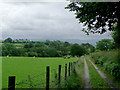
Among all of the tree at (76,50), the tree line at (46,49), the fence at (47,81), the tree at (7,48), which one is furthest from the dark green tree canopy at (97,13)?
the tree at (76,50)

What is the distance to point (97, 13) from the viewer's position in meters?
10.4

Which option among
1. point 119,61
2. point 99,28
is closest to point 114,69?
point 119,61

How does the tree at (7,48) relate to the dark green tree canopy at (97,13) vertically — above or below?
below

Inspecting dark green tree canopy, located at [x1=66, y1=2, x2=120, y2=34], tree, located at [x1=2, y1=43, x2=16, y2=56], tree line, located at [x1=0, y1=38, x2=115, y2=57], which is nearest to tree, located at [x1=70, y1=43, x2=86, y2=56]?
tree line, located at [x1=0, y1=38, x2=115, y2=57]

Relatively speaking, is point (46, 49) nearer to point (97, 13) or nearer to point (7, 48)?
point (7, 48)

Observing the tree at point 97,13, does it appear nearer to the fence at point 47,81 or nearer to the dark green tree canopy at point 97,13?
the dark green tree canopy at point 97,13

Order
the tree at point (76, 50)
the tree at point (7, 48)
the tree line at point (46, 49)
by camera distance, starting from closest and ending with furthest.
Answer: the tree at point (7, 48) → the tree line at point (46, 49) → the tree at point (76, 50)

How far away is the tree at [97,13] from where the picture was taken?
30.4 feet

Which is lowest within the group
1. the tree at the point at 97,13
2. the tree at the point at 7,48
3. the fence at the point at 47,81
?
the fence at the point at 47,81

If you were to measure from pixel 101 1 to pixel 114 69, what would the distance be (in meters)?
5.41

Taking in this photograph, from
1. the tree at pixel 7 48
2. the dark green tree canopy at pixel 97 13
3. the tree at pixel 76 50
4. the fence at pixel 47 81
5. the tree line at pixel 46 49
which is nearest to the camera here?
the fence at pixel 47 81

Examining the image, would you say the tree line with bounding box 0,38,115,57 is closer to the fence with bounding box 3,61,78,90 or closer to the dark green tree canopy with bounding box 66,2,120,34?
the dark green tree canopy with bounding box 66,2,120,34

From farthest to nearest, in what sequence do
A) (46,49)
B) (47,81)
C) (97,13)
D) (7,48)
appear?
1. (46,49)
2. (7,48)
3. (97,13)
4. (47,81)

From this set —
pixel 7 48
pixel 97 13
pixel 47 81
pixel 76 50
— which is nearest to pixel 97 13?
pixel 97 13
